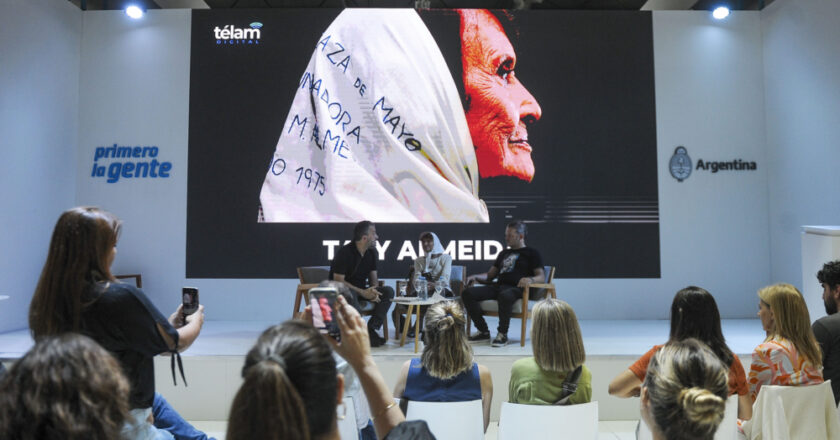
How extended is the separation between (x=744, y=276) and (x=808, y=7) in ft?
9.57

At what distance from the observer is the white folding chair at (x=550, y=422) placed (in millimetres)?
2002

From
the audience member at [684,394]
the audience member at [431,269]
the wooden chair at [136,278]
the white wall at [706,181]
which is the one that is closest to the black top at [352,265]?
the audience member at [431,269]

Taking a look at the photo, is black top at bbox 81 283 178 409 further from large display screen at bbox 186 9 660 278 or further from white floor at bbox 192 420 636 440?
large display screen at bbox 186 9 660 278

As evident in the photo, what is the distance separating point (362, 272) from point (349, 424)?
11.1ft

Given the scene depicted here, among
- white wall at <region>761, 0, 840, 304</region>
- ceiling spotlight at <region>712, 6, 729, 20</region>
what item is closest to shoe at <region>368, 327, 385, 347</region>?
white wall at <region>761, 0, 840, 304</region>

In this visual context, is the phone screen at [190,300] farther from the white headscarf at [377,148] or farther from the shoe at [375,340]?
the white headscarf at [377,148]

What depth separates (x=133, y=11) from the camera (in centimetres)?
695

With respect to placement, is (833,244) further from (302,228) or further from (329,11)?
(329,11)

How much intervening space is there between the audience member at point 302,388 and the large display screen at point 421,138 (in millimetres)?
5732

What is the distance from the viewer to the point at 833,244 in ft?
14.0

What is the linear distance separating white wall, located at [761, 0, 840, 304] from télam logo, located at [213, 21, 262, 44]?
5.88 meters

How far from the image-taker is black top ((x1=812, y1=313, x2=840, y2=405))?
266 cm

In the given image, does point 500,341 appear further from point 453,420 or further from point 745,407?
point 453,420

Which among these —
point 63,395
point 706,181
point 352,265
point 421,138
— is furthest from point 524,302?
point 63,395
